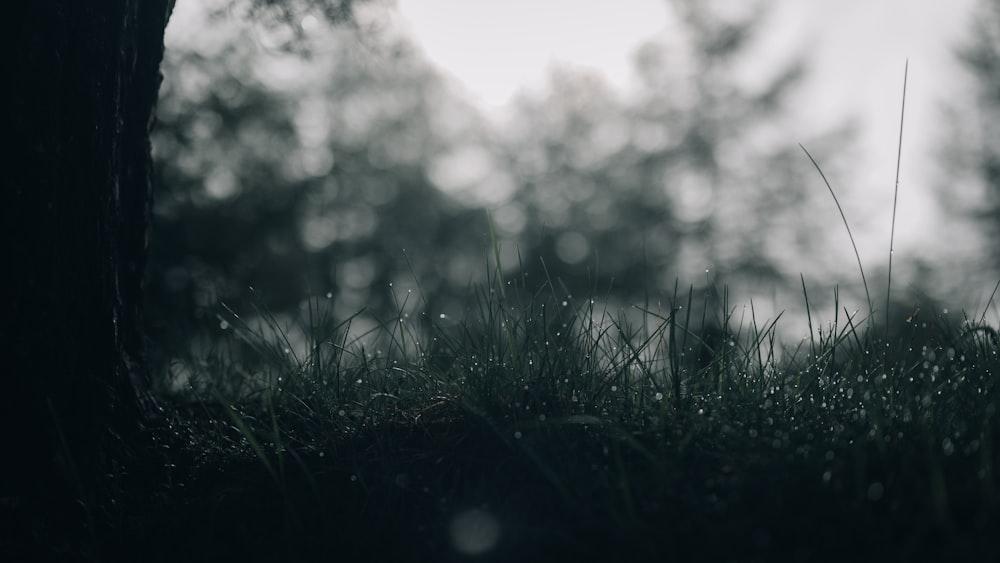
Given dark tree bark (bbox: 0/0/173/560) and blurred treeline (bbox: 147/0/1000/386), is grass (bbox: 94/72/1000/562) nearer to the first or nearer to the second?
dark tree bark (bbox: 0/0/173/560)

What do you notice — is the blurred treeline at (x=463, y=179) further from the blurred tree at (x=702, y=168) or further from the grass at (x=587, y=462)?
the grass at (x=587, y=462)

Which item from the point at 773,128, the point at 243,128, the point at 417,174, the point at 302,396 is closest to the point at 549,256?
the point at 417,174

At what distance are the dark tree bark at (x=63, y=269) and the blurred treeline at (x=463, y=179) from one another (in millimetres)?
6807

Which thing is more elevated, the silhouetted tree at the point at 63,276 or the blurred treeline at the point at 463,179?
the blurred treeline at the point at 463,179

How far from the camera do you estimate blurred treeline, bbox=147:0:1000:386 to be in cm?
1164

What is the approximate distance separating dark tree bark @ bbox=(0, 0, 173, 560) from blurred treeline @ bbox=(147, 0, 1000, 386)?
6.81 metres

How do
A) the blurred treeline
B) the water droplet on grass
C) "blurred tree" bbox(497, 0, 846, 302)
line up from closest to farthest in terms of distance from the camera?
the water droplet on grass < the blurred treeline < "blurred tree" bbox(497, 0, 846, 302)

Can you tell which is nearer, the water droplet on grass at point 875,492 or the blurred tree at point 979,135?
the water droplet on grass at point 875,492

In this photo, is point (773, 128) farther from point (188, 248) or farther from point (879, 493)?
point (879, 493)

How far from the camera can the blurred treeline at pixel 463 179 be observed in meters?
11.6

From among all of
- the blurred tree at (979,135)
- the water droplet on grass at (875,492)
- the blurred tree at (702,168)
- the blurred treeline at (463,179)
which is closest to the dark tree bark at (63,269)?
the water droplet on grass at (875,492)

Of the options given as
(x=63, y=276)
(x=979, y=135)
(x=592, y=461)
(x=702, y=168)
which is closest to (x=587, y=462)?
(x=592, y=461)

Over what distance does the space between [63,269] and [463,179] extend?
17242 millimetres

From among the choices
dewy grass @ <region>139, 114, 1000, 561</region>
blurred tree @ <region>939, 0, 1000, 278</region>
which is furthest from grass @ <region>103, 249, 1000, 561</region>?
blurred tree @ <region>939, 0, 1000, 278</region>
